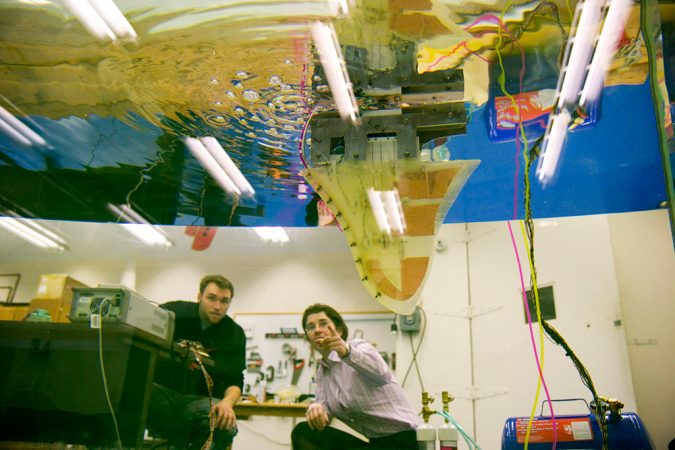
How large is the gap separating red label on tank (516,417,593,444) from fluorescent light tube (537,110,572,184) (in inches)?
30.3

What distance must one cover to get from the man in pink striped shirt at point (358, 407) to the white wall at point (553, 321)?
2.29 feet

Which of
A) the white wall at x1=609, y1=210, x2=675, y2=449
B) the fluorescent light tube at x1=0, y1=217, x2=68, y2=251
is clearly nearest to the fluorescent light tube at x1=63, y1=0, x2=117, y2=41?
the white wall at x1=609, y1=210, x2=675, y2=449

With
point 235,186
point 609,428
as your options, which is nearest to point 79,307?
point 235,186

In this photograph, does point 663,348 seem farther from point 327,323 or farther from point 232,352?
point 232,352

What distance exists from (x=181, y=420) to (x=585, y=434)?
4.59 ft

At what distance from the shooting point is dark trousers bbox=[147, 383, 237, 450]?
5.99 feet

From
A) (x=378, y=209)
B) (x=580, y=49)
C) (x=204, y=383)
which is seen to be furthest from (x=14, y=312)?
(x=580, y=49)

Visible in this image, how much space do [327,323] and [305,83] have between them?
4.38 ft

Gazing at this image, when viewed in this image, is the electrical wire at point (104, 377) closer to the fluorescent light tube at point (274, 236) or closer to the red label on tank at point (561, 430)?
the red label on tank at point (561, 430)

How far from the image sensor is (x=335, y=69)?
3.85ft

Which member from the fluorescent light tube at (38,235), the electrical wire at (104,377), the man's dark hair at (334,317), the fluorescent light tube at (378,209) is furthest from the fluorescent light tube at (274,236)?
the fluorescent light tube at (378,209)

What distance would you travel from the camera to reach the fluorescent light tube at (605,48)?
1.04 meters

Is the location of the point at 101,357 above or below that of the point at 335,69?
below

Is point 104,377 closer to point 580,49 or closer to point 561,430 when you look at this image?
point 561,430
